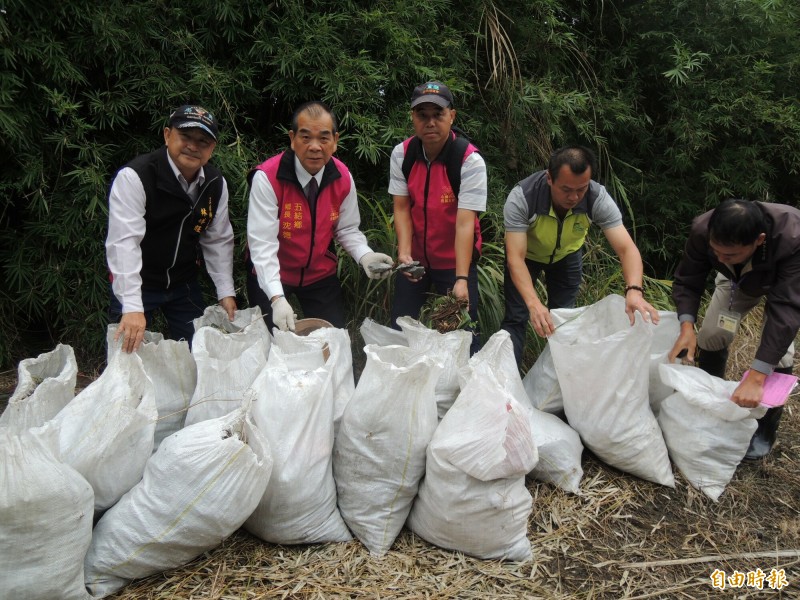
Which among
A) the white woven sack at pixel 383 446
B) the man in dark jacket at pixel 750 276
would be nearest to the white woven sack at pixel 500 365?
the white woven sack at pixel 383 446

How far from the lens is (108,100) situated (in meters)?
3.13

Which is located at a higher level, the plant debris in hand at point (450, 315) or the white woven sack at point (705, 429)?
the plant debris in hand at point (450, 315)

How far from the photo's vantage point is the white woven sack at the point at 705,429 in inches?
95.7

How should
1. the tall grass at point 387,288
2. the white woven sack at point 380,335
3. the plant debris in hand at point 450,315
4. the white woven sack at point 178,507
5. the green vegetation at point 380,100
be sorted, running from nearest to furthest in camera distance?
the white woven sack at point 178,507, the plant debris in hand at point 450,315, the white woven sack at point 380,335, the green vegetation at point 380,100, the tall grass at point 387,288

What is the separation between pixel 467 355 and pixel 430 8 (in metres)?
2.36

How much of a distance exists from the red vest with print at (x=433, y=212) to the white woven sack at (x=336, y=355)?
0.64 metres

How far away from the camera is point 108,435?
6.23 feet

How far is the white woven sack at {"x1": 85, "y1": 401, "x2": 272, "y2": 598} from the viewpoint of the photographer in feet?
5.86

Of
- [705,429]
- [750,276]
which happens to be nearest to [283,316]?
[705,429]

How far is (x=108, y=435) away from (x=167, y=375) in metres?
0.48

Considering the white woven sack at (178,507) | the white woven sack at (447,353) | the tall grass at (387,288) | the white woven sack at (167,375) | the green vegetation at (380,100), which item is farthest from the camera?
the tall grass at (387,288)

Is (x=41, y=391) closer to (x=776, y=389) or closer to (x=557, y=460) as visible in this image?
(x=557, y=460)

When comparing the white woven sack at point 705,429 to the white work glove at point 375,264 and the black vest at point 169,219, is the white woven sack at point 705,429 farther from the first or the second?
the black vest at point 169,219

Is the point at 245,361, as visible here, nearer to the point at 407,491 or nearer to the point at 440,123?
the point at 407,491
